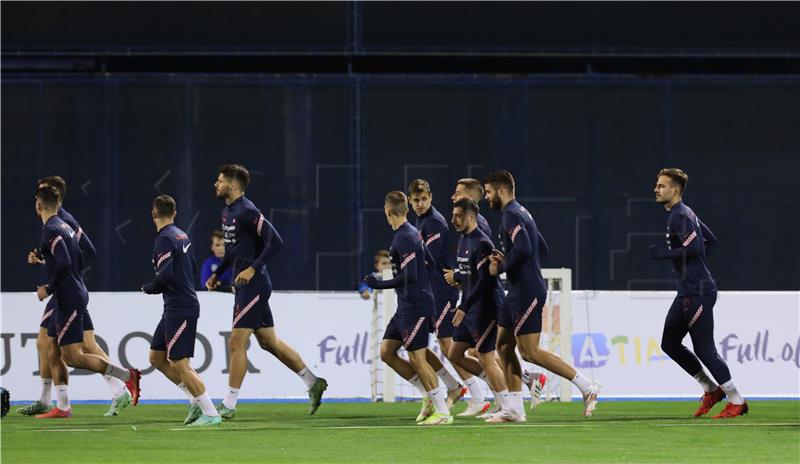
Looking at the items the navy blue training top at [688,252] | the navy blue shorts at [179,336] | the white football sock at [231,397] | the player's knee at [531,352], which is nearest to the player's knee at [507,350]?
the player's knee at [531,352]

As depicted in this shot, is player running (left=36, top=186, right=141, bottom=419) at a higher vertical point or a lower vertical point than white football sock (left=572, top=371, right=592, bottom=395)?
higher

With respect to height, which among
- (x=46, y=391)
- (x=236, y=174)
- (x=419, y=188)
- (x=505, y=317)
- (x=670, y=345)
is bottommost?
(x=46, y=391)

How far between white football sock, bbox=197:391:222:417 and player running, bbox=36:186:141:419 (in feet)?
4.53

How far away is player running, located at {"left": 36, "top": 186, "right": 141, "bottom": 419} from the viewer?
12.7 metres

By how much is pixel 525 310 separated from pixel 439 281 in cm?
150

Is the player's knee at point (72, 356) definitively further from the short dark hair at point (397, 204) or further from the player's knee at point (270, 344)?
the short dark hair at point (397, 204)

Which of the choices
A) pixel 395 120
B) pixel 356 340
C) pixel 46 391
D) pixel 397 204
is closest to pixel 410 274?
pixel 397 204

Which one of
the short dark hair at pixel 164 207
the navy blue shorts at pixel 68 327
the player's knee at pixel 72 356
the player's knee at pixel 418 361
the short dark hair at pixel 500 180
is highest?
the short dark hair at pixel 500 180

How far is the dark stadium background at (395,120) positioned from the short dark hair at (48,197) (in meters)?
10.1

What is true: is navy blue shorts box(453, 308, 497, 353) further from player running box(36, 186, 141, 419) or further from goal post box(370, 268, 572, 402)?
goal post box(370, 268, 572, 402)

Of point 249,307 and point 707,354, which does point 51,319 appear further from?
Answer: point 707,354

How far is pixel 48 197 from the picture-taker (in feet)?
42.0

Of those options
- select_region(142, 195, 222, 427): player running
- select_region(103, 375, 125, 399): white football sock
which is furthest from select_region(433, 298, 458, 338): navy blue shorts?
select_region(103, 375, 125, 399): white football sock

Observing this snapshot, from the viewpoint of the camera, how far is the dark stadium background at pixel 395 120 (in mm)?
23172
